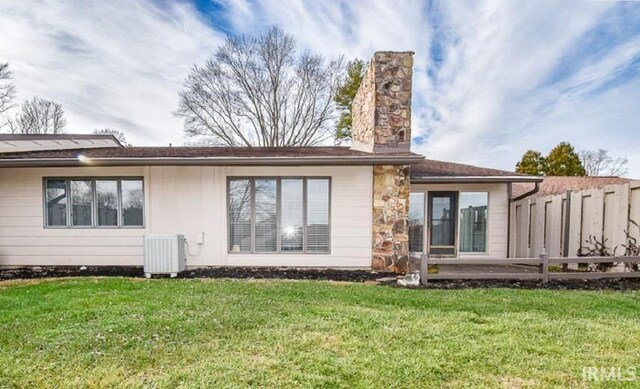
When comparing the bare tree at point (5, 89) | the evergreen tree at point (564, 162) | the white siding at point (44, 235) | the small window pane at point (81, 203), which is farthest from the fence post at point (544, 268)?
the bare tree at point (5, 89)

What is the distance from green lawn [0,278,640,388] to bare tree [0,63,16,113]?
1704 centimetres

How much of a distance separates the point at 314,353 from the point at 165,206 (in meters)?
5.49

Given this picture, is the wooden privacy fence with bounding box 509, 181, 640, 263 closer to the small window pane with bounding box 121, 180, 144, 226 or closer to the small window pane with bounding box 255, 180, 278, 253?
the small window pane with bounding box 255, 180, 278, 253

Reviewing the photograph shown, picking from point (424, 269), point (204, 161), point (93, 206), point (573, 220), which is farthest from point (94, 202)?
point (573, 220)

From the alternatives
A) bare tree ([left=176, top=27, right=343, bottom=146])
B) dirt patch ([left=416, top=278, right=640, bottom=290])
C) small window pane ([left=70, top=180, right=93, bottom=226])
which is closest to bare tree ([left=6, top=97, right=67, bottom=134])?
bare tree ([left=176, top=27, right=343, bottom=146])

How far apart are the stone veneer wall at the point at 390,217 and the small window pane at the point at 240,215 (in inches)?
109

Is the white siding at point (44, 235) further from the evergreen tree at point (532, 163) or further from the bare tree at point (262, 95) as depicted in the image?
the evergreen tree at point (532, 163)

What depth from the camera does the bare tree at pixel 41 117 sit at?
21.1m

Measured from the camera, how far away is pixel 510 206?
8.60 m

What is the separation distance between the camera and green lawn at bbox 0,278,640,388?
96.1 inches

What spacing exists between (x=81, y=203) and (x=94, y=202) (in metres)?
0.29

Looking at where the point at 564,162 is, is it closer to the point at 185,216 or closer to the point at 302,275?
the point at 302,275

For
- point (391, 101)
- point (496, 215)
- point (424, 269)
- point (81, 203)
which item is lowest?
point (424, 269)

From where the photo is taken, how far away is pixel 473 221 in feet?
28.9
